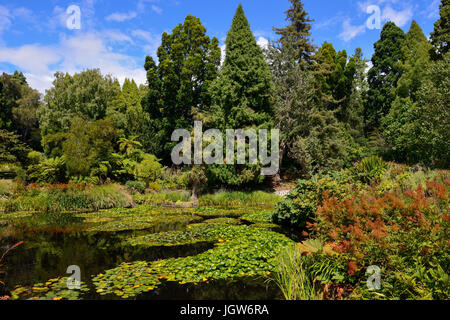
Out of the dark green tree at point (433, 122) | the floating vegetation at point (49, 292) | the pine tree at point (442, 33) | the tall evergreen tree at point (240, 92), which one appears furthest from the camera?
the pine tree at point (442, 33)

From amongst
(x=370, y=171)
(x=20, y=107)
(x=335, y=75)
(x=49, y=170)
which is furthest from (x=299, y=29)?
(x=20, y=107)

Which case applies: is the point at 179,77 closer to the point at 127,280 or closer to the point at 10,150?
the point at 10,150

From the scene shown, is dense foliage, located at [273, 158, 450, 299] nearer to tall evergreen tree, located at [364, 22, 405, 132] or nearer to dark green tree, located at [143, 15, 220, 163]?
dark green tree, located at [143, 15, 220, 163]

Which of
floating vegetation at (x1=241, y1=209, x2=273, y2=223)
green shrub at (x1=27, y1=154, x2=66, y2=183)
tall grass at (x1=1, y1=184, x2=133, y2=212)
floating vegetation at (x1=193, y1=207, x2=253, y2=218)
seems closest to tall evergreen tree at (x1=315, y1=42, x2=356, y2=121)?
floating vegetation at (x1=193, y1=207, x2=253, y2=218)

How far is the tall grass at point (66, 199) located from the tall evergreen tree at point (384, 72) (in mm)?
24856

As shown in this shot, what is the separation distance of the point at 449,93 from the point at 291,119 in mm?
8271

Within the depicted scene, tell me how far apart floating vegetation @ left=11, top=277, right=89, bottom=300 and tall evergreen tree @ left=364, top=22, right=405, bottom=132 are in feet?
93.2

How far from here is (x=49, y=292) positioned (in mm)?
4621

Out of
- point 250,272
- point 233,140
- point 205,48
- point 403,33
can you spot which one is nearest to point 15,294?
point 250,272

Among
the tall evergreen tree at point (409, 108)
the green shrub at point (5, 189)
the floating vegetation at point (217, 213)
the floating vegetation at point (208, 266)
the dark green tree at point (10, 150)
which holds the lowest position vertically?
the floating vegetation at point (217, 213)

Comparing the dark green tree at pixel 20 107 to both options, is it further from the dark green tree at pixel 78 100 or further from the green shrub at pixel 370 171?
the green shrub at pixel 370 171

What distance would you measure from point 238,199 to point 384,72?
2300 centimetres

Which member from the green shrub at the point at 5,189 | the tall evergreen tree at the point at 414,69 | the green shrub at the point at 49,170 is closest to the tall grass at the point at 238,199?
the green shrub at the point at 49,170

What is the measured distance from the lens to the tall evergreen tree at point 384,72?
26.5 m
